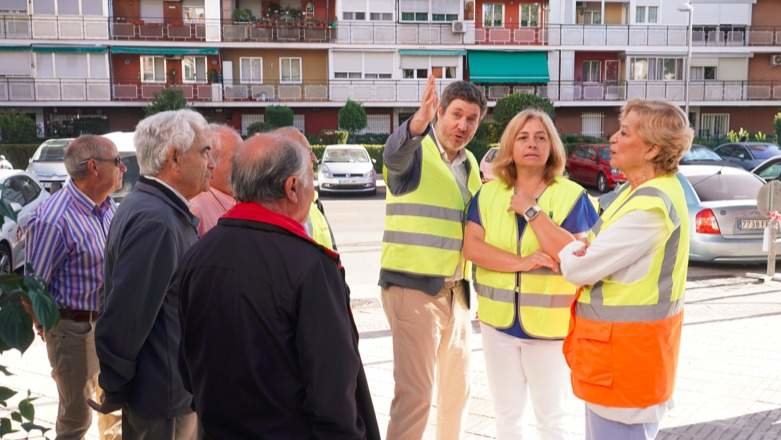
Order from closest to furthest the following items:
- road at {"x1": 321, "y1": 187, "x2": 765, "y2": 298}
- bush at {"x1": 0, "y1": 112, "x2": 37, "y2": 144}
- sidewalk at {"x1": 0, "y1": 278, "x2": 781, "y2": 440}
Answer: sidewalk at {"x1": 0, "y1": 278, "x2": 781, "y2": 440} < road at {"x1": 321, "y1": 187, "x2": 765, "y2": 298} < bush at {"x1": 0, "y1": 112, "x2": 37, "y2": 144}

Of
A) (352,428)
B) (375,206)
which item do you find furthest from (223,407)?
(375,206)

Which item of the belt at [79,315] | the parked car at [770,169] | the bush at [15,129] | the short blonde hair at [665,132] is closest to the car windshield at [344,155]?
the parked car at [770,169]

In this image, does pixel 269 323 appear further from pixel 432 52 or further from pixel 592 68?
pixel 592 68

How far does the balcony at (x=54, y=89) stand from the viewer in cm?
3878

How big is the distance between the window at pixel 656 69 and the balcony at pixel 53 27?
94.2 feet

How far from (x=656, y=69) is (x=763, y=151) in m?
18.2

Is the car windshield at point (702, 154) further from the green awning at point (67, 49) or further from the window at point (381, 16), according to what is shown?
the green awning at point (67, 49)

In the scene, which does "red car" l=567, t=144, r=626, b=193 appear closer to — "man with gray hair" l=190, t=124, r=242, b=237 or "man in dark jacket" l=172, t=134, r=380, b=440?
"man with gray hair" l=190, t=124, r=242, b=237

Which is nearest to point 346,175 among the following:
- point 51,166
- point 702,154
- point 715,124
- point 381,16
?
point 51,166

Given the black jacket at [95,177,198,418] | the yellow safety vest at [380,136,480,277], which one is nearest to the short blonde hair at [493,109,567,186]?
the yellow safety vest at [380,136,480,277]

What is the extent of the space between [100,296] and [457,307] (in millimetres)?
2007

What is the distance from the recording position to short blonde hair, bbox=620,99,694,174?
3375mm

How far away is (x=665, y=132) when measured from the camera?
3.37 m

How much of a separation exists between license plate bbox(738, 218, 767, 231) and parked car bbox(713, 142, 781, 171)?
17.0 metres
